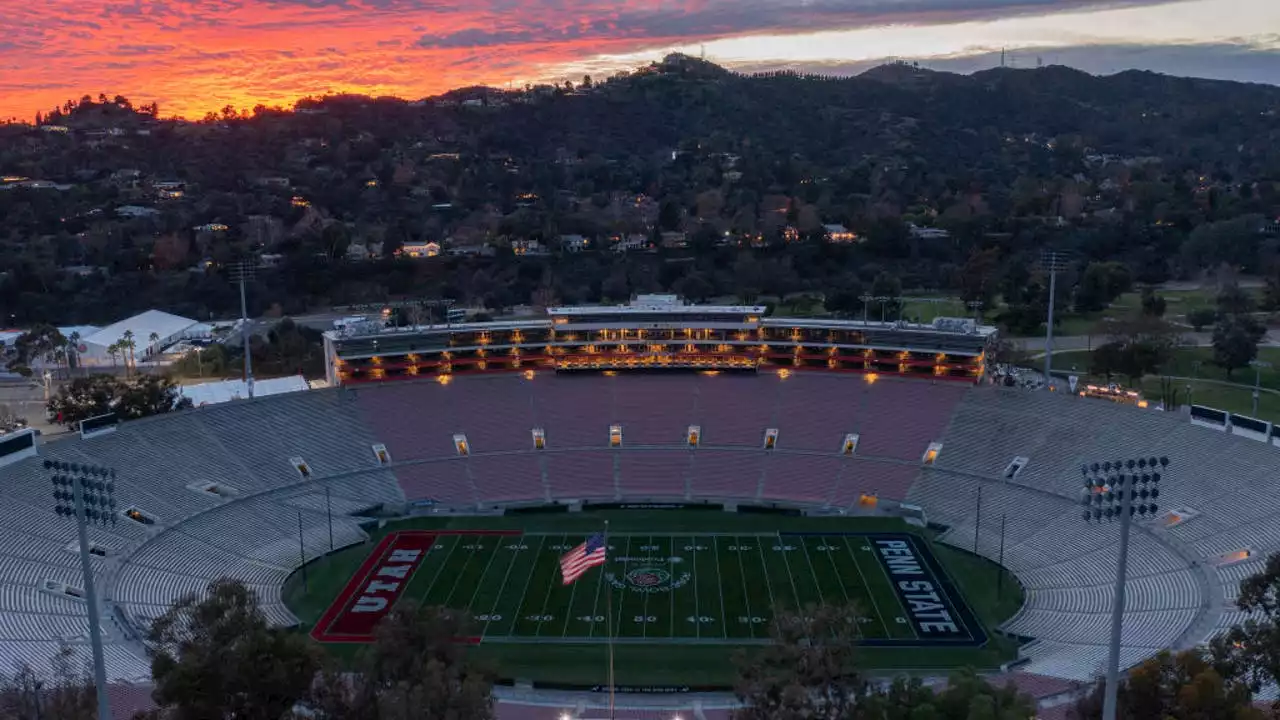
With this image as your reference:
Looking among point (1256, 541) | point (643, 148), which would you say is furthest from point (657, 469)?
point (643, 148)

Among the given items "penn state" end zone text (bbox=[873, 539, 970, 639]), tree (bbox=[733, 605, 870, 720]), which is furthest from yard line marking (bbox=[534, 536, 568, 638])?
"penn state" end zone text (bbox=[873, 539, 970, 639])

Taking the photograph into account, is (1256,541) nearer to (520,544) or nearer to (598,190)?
(520,544)

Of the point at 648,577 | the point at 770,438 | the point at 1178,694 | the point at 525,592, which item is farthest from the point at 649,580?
the point at 1178,694

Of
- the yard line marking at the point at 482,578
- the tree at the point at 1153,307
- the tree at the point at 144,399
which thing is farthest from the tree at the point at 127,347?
the tree at the point at 1153,307

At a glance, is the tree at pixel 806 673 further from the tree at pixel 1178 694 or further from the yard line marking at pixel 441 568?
the yard line marking at pixel 441 568

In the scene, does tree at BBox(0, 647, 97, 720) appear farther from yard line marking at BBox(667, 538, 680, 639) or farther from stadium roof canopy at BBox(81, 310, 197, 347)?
stadium roof canopy at BBox(81, 310, 197, 347)

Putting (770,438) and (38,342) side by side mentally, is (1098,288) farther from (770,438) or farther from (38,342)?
(38,342)
